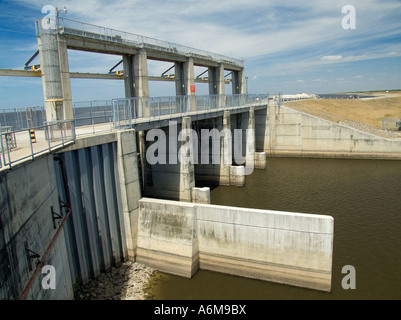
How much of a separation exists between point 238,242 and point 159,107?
9.47 m

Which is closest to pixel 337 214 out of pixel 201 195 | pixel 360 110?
pixel 201 195

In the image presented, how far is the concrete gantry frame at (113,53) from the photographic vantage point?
1795cm

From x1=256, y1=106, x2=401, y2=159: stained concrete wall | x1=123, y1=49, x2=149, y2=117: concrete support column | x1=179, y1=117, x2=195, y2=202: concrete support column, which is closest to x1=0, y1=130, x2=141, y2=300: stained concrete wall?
x1=179, y1=117, x2=195, y2=202: concrete support column

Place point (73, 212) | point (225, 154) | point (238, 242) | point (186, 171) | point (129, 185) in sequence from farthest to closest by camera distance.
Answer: point (225, 154) → point (186, 171) → point (129, 185) → point (238, 242) → point (73, 212)

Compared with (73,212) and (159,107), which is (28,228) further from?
(159,107)

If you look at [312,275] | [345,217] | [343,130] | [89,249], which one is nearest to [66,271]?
[89,249]

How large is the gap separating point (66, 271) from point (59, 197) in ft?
8.72

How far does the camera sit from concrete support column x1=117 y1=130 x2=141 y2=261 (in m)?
15.1

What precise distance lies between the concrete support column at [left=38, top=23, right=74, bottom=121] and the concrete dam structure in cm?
6

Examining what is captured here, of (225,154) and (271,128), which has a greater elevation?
(271,128)

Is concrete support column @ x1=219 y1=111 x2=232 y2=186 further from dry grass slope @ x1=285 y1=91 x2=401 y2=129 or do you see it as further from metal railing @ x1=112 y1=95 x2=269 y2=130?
dry grass slope @ x1=285 y1=91 x2=401 y2=129

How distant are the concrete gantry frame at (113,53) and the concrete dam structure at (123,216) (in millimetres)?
81

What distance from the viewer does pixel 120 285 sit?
1366 centimetres

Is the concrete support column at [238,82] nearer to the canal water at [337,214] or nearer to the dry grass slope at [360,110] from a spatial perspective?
the canal water at [337,214]
